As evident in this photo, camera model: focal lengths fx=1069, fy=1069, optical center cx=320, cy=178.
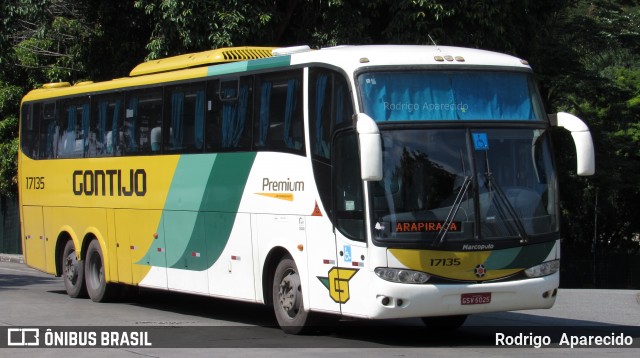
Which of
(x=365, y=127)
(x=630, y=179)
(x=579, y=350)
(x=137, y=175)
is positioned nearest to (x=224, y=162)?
(x=137, y=175)

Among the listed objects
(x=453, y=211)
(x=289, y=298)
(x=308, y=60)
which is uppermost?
(x=308, y=60)

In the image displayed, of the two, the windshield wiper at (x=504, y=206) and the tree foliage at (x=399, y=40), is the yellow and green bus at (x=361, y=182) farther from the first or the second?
the tree foliage at (x=399, y=40)

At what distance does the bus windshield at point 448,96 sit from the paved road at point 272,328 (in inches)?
103

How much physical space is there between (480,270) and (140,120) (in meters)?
6.88

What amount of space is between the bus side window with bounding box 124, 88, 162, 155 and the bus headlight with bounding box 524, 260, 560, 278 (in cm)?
642

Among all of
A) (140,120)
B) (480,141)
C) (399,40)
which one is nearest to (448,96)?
(480,141)

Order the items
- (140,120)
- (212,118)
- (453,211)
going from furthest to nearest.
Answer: (140,120) → (212,118) → (453,211)

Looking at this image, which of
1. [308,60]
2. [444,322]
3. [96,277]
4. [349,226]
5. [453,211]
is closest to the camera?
[453,211]

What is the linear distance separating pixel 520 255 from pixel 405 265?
55.7 inches

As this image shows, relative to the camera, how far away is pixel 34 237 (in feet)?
65.8

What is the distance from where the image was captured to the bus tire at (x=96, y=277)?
17766mm

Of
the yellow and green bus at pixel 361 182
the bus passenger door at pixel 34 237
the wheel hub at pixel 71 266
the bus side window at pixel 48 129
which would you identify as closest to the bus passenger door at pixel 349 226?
the yellow and green bus at pixel 361 182

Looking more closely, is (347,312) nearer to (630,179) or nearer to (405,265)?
(405,265)

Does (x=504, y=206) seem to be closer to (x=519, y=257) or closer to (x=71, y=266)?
(x=519, y=257)
